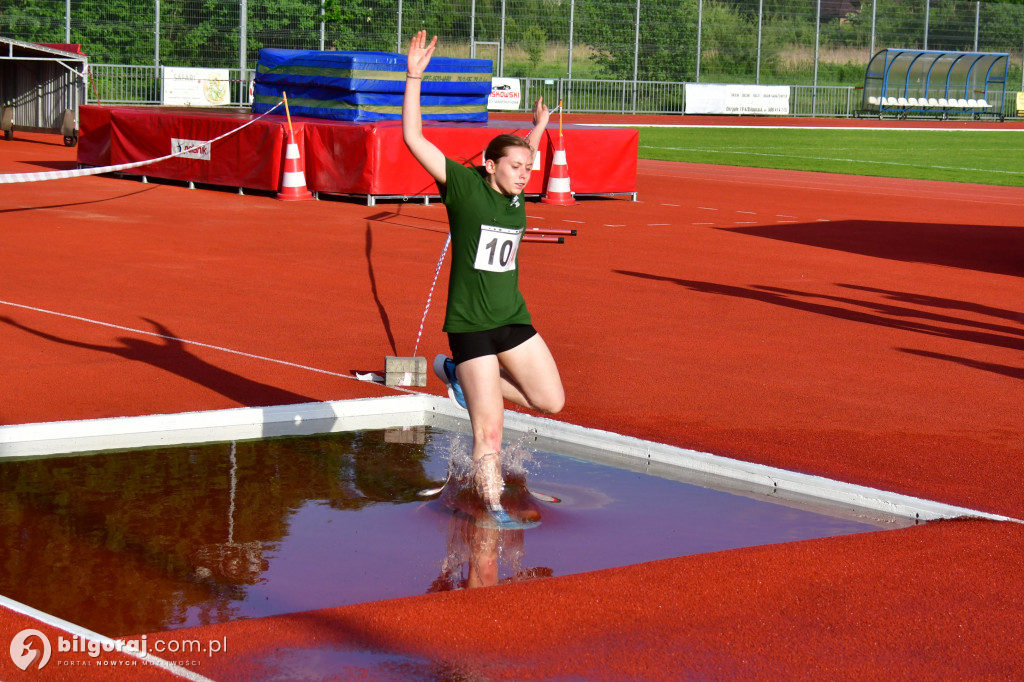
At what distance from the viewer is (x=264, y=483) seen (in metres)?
6.50

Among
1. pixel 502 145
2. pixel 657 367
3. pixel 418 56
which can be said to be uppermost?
pixel 418 56

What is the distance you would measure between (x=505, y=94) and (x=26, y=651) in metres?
47.9

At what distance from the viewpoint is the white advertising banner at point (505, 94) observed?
50531 mm

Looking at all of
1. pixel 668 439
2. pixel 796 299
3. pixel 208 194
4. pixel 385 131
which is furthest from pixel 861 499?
pixel 208 194

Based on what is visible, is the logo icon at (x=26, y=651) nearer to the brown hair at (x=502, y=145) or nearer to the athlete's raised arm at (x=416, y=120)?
the athlete's raised arm at (x=416, y=120)

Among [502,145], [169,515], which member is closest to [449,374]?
[502,145]

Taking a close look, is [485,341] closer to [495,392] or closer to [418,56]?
[495,392]

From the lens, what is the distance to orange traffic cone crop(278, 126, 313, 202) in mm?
20250

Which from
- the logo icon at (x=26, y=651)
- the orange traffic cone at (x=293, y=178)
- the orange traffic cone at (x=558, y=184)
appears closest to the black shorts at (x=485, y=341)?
the logo icon at (x=26, y=651)

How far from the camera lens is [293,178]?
66.8ft

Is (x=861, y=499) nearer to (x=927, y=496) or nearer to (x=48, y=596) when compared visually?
(x=927, y=496)

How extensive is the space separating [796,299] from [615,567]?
26.0 ft

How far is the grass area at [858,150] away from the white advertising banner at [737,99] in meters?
5.13

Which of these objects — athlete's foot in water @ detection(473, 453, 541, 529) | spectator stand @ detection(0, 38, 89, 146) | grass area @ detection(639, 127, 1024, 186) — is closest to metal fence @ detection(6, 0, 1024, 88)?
grass area @ detection(639, 127, 1024, 186)
